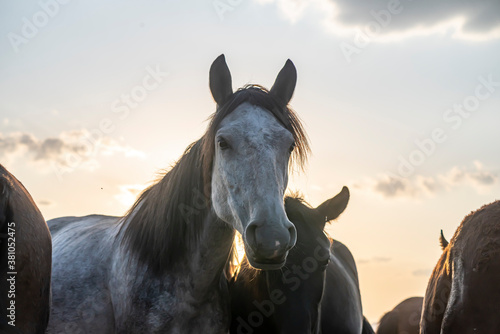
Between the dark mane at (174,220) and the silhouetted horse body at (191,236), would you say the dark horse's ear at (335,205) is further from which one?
the dark mane at (174,220)

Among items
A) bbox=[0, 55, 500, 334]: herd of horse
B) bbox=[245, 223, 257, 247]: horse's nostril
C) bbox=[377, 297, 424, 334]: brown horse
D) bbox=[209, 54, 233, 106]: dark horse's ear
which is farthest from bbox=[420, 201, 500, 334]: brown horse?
bbox=[377, 297, 424, 334]: brown horse

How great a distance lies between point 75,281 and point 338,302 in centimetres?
281

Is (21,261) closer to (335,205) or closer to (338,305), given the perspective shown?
(335,205)

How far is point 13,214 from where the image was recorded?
2.79 meters

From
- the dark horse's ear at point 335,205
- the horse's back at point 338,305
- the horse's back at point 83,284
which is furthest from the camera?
the horse's back at point 338,305

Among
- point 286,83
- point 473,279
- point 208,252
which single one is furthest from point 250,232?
point 286,83

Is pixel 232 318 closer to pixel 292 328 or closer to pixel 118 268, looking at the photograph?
pixel 292 328

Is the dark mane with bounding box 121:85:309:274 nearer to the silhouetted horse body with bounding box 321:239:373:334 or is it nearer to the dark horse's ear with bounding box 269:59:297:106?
the dark horse's ear with bounding box 269:59:297:106

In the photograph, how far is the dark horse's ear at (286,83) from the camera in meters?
4.38

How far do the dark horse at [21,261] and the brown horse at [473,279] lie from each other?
8.62ft

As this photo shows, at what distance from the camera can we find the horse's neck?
4059 mm

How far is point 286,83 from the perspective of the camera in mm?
4410

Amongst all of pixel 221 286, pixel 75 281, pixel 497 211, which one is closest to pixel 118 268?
pixel 75 281

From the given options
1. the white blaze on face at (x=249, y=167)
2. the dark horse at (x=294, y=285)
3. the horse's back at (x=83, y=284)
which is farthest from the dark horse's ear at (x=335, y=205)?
the horse's back at (x=83, y=284)
